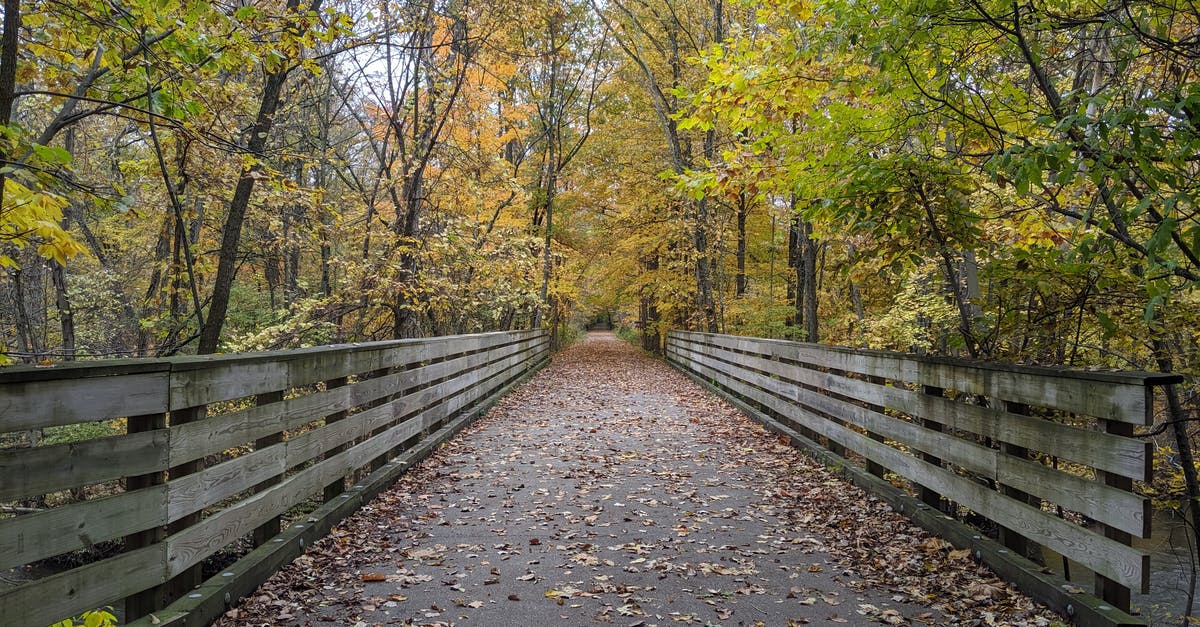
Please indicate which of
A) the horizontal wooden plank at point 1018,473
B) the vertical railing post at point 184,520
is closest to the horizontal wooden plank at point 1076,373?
the horizontal wooden plank at point 1018,473

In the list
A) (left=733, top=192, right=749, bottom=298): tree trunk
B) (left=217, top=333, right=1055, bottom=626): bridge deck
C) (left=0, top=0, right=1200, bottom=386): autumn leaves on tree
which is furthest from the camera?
(left=733, top=192, right=749, bottom=298): tree trunk

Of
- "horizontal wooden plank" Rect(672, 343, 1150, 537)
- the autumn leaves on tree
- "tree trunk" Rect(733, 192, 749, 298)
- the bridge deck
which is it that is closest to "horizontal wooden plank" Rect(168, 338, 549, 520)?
the bridge deck

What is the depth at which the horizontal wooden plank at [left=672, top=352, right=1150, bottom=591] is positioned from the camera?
280 cm

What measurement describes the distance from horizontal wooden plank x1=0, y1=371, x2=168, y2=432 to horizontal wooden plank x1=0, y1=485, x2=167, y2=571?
305mm

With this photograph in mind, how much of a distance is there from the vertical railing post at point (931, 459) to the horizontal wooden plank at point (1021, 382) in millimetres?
77

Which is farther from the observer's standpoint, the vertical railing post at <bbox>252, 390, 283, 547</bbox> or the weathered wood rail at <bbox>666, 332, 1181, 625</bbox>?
the vertical railing post at <bbox>252, 390, 283, 547</bbox>

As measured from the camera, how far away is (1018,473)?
11.8 ft

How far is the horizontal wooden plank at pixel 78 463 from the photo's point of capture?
2.17 metres

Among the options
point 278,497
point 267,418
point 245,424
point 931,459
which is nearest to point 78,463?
point 245,424

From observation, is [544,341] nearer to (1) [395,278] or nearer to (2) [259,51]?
(1) [395,278]

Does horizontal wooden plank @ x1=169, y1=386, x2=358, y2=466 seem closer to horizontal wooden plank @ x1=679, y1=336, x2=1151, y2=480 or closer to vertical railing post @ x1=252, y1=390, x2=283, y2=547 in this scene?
vertical railing post @ x1=252, y1=390, x2=283, y2=547

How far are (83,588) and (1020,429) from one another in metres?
4.31

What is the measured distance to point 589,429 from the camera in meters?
8.90

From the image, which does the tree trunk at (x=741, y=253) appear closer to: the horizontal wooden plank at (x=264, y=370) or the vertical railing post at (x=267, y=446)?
the horizontal wooden plank at (x=264, y=370)
